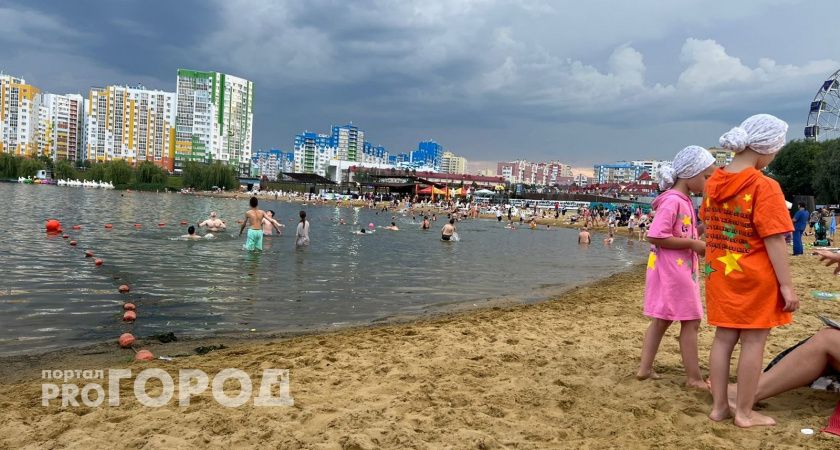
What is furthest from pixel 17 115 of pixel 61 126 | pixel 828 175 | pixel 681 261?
pixel 681 261

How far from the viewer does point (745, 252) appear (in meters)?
3.07

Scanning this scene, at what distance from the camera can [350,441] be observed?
3.12m

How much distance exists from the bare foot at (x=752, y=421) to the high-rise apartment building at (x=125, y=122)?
506 feet

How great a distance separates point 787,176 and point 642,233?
33295mm

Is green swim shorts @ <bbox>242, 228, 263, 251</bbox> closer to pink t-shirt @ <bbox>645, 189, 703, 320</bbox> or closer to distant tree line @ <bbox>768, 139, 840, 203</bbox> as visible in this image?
pink t-shirt @ <bbox>645, 189, 703, 320</bbox>

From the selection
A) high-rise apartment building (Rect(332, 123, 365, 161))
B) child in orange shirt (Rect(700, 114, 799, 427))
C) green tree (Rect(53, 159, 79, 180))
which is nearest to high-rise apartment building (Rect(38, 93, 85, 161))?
green tree (Rect(53, 159, 79, 180))

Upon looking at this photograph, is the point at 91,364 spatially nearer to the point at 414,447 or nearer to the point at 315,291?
the point at 414,447

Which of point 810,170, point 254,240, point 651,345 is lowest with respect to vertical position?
point 254,240

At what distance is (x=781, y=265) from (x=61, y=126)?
174 metres

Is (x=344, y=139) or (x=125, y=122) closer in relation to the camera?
(x=125, y=122)

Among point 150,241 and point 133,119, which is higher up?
point 133,119

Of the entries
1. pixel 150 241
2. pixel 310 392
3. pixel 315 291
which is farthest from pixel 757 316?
pixel 150 241

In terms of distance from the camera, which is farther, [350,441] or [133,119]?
[133,119]

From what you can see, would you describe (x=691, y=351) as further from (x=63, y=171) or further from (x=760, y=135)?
(x=63, y=171)
